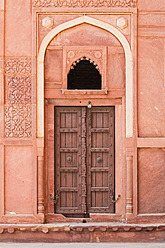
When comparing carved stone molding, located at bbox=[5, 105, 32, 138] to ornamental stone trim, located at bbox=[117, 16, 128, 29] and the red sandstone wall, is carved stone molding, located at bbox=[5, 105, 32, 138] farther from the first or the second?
ornamental stone trim, located at bbox=[117, 16, 128, 29]

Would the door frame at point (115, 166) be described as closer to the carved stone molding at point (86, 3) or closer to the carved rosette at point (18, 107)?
the carved rosette at point (18, 107)

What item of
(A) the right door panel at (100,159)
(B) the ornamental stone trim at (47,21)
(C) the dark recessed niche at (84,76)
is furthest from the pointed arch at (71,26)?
(C) the dark recessed niche at (84,76)

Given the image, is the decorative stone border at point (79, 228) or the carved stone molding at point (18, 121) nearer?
the decorative stone border at point (79, 228)

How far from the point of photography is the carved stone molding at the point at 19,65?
554 cm

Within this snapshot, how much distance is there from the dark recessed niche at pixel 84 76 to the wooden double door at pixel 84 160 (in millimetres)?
527

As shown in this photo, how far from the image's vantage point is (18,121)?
5527 mm

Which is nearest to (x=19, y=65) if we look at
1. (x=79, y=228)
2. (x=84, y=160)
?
(x=84, y=160)

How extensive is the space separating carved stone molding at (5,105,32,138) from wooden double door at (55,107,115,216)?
47 centimetres

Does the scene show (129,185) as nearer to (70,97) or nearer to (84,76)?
(70,97)

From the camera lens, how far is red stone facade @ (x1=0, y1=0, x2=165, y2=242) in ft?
18.0

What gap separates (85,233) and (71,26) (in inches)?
130

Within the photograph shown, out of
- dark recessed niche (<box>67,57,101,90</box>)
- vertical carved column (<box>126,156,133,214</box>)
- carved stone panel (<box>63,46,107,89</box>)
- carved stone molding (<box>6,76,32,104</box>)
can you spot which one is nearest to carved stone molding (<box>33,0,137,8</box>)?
carved stone panel (<box>63,46,107,89</box>)

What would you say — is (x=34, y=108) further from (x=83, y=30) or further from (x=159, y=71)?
(x=159, y=71)

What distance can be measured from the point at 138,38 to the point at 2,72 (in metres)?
2.25
